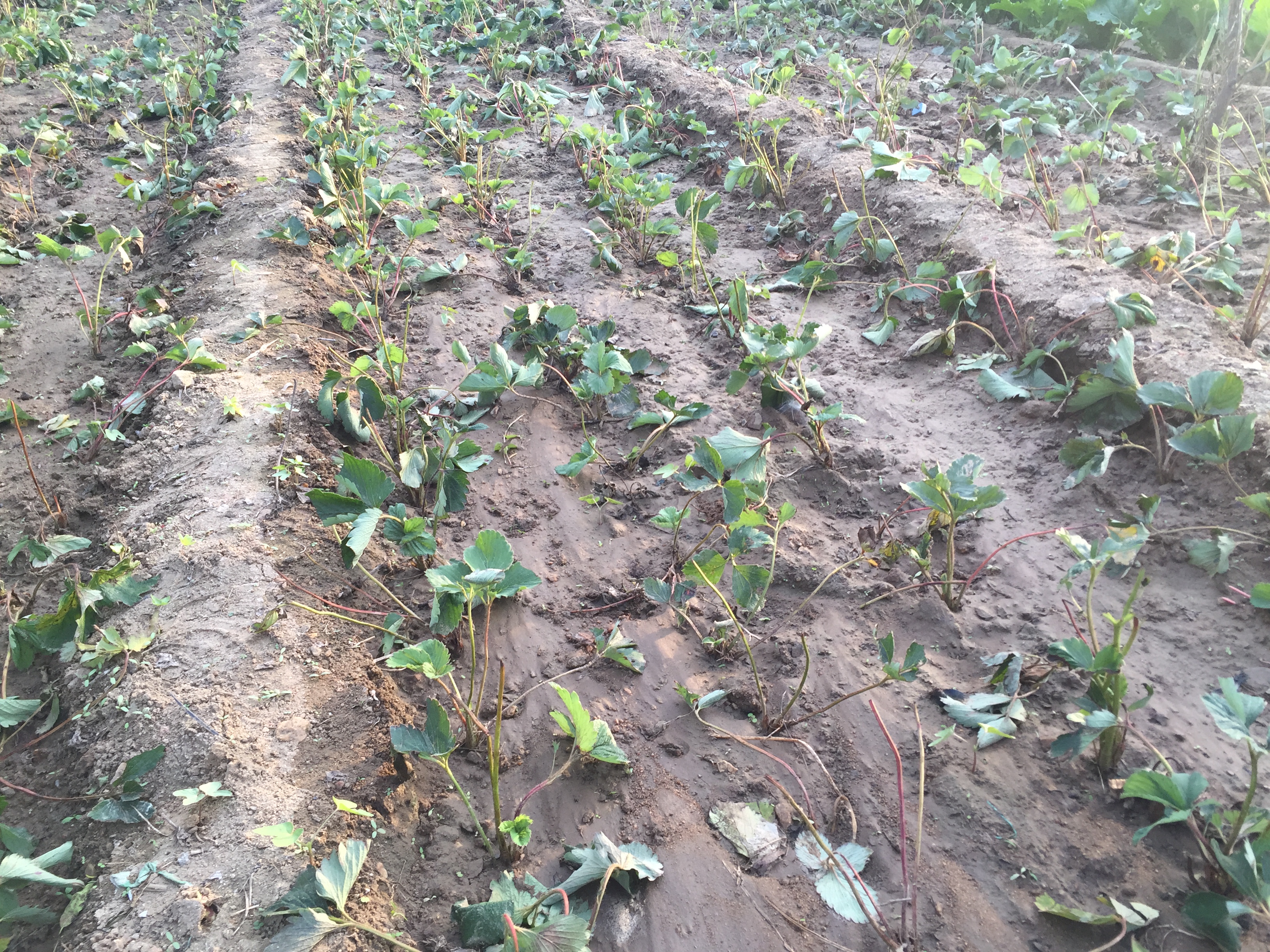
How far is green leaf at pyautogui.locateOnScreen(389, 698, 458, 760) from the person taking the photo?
4.46 feet

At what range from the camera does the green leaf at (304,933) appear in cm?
113

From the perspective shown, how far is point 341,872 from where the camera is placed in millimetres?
1185

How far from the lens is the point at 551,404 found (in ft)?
9.00

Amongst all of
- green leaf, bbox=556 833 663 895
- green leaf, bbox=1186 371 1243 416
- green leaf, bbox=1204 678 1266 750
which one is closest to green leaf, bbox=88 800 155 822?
green leaf, bbox=556 833 663 895

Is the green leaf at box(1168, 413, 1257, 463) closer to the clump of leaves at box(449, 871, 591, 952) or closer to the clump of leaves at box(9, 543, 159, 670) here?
the clump of leaves at box(449, 871, 591, 952)

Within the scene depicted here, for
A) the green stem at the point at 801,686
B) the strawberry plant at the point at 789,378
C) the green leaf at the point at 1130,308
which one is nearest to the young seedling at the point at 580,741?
the green stem at the point at 801,686

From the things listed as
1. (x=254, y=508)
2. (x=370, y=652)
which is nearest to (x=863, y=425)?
(x=370, y=652)

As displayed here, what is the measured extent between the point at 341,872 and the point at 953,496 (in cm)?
153

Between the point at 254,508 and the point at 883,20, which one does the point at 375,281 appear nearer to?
the point at 254,508

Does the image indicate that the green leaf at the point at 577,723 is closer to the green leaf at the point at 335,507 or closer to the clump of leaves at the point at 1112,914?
the green leaf at the point at 335,507

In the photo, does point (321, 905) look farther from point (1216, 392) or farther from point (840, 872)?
point (1216, 392)

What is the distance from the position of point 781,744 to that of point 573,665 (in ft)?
1.81

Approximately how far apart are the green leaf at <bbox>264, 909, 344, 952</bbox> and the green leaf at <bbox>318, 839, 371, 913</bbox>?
3cm

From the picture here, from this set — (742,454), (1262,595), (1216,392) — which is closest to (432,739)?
(742,454)
